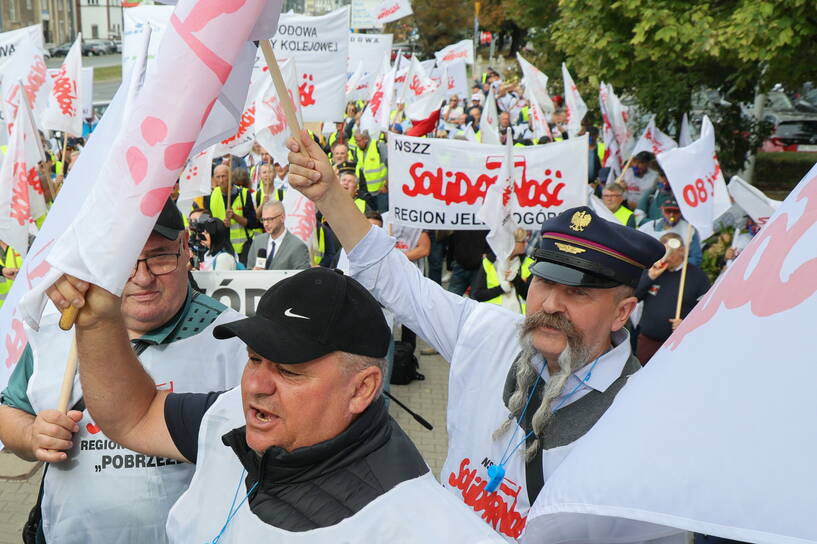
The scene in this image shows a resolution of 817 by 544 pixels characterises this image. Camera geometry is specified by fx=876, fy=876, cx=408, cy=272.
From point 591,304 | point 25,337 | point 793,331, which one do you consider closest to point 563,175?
point 591,304

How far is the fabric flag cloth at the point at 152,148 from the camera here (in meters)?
1.89

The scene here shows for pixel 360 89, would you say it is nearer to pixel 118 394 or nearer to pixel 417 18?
pixel 118 394

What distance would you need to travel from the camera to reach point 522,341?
2.78m

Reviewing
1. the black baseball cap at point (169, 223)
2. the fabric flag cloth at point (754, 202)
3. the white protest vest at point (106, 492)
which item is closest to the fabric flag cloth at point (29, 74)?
the fabric flag cloth at point (754, 202)

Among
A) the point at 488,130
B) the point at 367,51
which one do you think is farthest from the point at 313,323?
the point at 367,51

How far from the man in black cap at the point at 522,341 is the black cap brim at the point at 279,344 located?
801 mm

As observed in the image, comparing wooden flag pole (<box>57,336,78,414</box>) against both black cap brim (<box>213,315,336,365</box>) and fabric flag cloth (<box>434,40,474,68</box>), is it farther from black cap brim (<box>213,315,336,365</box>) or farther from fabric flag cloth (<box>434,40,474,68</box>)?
fabric flag cloth (<box>434,40,474,68</box>)

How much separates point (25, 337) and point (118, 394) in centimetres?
72

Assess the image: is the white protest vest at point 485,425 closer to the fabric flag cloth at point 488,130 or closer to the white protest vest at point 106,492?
the white protest vest at point 106,492

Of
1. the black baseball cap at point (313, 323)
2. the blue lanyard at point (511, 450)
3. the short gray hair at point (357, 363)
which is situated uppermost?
the black baseball cap at point (313, 323)

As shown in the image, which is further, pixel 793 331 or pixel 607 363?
pixel 607 363

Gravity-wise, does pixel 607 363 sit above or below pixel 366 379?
below

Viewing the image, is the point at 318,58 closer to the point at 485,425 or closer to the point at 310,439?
the point at 485,425

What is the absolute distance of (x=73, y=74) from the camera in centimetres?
1085
